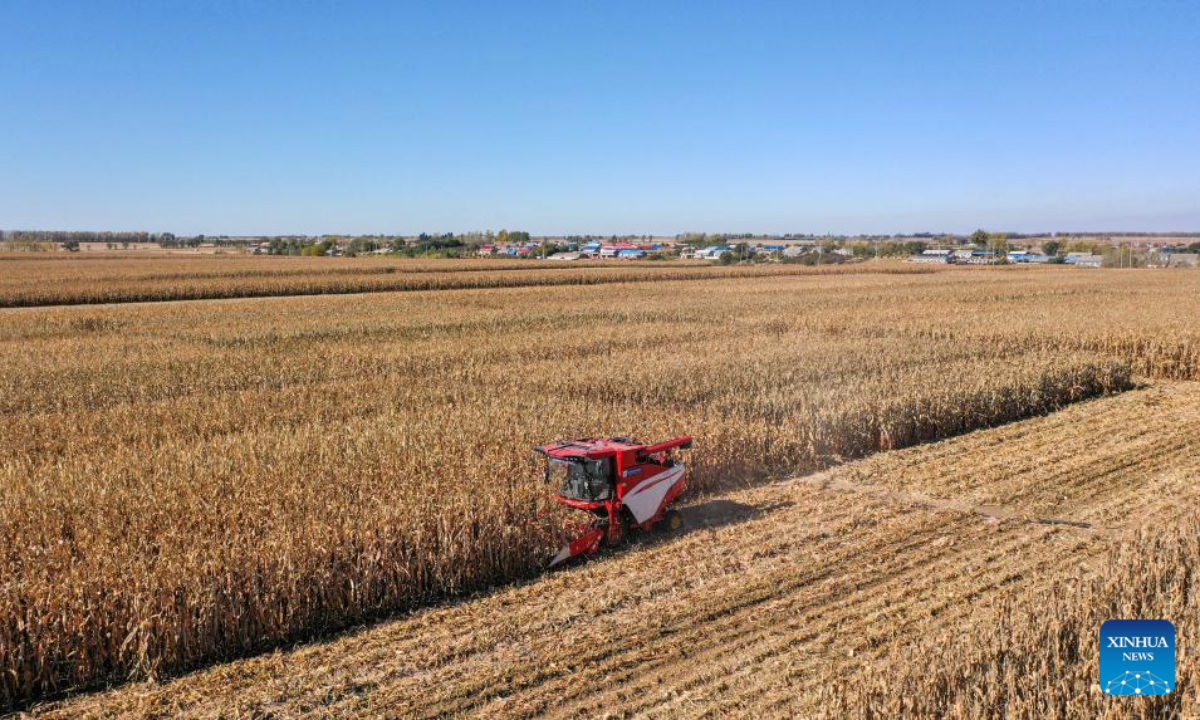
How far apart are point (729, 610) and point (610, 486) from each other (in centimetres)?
202

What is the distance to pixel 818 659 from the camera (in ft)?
21.8

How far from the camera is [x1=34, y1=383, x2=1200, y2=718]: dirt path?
20.3 ft

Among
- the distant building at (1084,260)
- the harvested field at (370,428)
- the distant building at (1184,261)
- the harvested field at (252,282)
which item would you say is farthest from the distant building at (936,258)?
the harvested field at (370,428)

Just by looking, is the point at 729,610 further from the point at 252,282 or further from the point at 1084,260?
the point at 1084,260

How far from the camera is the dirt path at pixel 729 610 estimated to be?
6.19 m

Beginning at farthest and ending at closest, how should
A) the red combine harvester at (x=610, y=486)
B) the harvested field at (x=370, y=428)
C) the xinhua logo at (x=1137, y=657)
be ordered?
the red combine harvester at (x=610, y=486)
the harvested field at (x=370, y=428)
the xinhua logo at (x=1137, y=657)

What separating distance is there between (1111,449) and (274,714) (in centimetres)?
1263

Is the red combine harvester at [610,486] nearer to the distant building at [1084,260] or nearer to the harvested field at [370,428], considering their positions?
the harvested field at [370,428]

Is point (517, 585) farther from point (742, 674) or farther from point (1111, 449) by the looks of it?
point (1111, 449)

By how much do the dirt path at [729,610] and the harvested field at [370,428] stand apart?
0.45 m

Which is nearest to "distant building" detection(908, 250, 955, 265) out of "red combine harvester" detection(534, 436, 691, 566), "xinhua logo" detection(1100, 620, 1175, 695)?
"red combine harvester" detection(534, 436, 691, 566)

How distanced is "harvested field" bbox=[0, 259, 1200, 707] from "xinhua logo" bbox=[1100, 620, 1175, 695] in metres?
4.90

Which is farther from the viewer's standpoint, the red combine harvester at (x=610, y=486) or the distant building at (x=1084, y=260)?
the distant building at (x=1084, y=260)

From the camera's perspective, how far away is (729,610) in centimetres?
754
